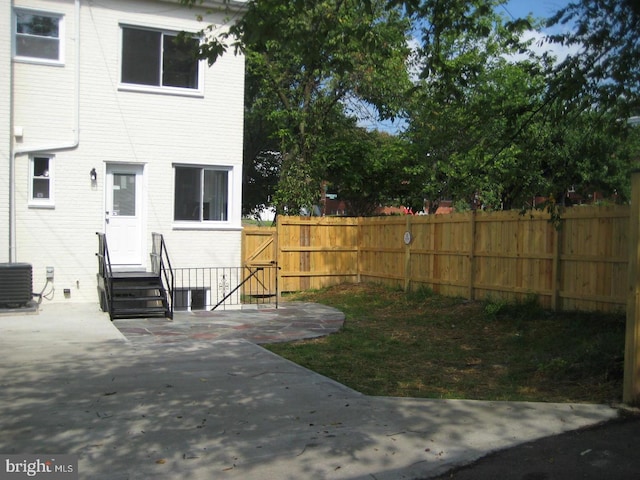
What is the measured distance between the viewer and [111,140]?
44.8 ft

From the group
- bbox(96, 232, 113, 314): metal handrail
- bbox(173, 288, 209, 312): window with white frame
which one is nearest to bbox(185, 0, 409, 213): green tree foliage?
bbox(173, 288, 209, 312): window with white frame

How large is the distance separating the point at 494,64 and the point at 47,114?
17547 millimetres

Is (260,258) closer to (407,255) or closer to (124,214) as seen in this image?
(407,255)

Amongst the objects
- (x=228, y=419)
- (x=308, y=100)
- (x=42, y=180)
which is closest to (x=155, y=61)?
(x=42, y=180)

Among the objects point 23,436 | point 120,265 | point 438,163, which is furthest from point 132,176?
point 438,163

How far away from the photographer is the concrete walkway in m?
4.75

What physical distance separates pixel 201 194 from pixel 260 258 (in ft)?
9.45

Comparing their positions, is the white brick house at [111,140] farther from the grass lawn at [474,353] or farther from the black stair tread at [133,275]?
the grass lawn at [474,353]

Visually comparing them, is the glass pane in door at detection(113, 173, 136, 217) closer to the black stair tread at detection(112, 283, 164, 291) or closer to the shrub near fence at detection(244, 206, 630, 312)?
the black stair tread at detection(112, 283, 164, 291)

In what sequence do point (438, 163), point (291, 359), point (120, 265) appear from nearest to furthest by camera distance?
point (291, 359) < point (120, 265) < point (438, 163)

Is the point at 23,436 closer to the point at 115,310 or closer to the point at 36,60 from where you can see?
the point at 115,310

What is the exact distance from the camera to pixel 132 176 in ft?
46.2

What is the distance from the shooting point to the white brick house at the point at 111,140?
12883mm

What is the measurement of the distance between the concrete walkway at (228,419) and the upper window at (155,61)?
7432 millimetres
